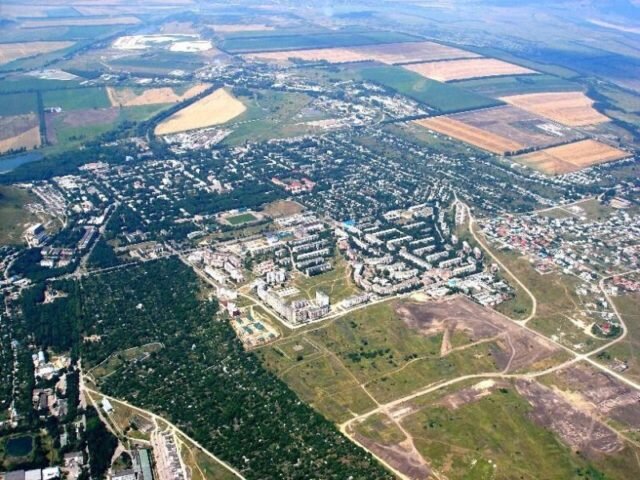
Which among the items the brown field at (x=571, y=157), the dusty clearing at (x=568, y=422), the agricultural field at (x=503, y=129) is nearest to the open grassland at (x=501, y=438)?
the dusty clearing at (x=568, y=422)

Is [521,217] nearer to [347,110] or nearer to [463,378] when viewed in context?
[463,378]

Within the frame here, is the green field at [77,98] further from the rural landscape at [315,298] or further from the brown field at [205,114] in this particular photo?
the brown field at [205,114]

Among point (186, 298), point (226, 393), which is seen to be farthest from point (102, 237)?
point (226, 393)

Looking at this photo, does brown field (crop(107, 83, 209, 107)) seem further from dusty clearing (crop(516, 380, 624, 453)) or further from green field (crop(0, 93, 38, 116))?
dusty clearing (crop(516, 380, 624, 453))

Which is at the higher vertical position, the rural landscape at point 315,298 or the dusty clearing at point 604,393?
the dusty clearing at point 604,393

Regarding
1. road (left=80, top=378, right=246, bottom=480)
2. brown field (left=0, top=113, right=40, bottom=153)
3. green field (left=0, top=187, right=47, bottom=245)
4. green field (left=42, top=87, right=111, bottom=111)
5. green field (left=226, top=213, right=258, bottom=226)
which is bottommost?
brown field (left=0, top=113, right=40, bottom=153)

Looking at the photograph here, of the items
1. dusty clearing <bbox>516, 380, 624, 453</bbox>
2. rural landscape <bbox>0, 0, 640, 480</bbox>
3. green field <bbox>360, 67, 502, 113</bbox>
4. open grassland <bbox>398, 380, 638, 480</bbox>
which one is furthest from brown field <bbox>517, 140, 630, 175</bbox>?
open grassland <bbox>398, 380, 638, 480</bbox>

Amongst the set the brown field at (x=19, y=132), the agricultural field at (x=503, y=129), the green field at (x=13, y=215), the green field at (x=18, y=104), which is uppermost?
the agricultural field at (x=503, y=129)
